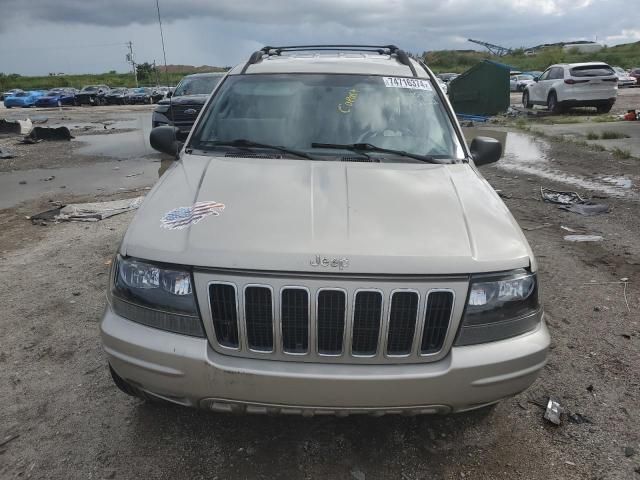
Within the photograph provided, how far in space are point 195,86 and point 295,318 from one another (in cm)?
1195

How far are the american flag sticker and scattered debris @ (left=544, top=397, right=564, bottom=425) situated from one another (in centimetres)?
210

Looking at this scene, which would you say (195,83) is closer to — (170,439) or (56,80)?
(170,439)

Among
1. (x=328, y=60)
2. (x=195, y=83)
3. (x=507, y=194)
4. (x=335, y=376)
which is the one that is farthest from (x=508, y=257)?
(x=195, y=83)

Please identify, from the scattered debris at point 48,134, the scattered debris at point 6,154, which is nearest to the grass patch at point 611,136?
the scattered debris at point 6,154

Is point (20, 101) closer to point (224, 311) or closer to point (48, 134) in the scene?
point (48, 134)

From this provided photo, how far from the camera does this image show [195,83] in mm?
13055

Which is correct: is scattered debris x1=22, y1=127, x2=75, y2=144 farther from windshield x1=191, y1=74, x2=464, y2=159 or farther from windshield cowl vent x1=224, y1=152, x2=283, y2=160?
windshield cowl vent x1=224, y1=152, x2=283, y2=160

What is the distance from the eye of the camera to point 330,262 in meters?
2.14

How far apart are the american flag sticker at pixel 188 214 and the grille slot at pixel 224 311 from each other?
403 mm

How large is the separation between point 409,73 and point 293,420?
8.46 feet

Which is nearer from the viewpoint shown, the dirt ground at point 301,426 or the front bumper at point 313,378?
the front bumper at point 313,378

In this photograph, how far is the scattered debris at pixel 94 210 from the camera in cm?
677

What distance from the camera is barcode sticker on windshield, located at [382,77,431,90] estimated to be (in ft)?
12.0

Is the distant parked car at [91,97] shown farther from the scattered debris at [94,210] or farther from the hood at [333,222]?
the hood at [333,222]
